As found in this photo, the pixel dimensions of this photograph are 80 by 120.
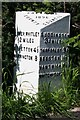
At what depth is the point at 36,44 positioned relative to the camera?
Result: 5895 mm

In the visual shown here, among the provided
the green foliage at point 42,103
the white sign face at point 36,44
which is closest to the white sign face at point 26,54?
the white sign face at point 36,44

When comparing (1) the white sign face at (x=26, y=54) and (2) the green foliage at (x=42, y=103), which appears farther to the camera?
(1) the white sign face at (x=26, y=54)

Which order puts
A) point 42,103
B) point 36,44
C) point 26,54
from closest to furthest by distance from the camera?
point 42,103
point 36,44
point 26,54

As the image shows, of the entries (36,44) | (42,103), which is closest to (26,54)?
(36,44)

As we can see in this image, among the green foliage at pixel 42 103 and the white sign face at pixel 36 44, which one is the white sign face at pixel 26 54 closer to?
the white sign face at pixel 36 44

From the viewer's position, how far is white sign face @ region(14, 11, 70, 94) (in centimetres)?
588

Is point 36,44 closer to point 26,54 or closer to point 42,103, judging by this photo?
point 26,54

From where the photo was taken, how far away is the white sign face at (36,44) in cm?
588

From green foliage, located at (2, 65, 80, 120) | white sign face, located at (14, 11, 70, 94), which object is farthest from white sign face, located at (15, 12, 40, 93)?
green foliage, located at (2, 65, 80, 120)

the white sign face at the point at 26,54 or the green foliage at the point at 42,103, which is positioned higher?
the white sign face at the point at 26,54

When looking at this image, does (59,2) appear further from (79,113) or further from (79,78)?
(79,113)

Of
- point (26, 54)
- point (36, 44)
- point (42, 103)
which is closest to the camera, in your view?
point (42, 103)

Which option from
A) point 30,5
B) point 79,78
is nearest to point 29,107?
point 79,78

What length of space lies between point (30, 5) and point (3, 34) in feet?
2.76
